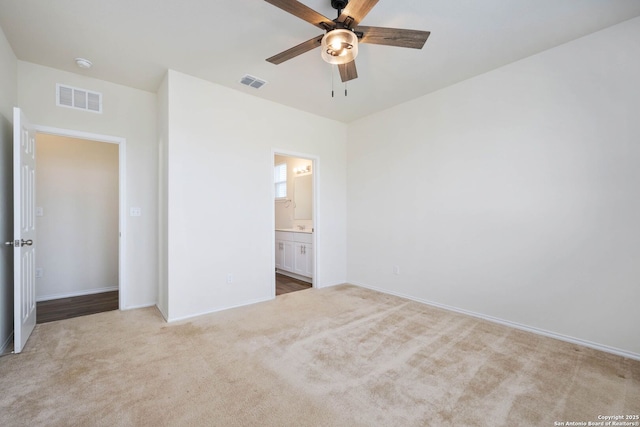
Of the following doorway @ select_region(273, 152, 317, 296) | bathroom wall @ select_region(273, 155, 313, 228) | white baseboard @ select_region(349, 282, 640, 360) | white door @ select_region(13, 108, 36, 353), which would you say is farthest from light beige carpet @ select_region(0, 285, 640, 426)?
bathroom wall @ select_region(273, 155, 313, 228)

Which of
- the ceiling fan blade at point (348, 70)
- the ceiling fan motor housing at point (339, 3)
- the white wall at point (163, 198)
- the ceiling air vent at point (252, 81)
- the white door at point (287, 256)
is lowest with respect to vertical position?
the white door at point (287, 256)

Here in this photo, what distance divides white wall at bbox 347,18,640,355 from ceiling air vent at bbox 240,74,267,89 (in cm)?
194

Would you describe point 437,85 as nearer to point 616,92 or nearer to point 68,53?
point 616,92

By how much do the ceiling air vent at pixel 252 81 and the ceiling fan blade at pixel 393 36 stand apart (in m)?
1.68

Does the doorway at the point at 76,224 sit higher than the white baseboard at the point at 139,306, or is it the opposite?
the doorway at the point at 76,224

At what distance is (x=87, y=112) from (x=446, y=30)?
3.88m

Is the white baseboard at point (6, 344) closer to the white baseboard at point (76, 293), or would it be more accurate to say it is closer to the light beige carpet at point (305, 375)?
the light beige carpet at point (305, 375)

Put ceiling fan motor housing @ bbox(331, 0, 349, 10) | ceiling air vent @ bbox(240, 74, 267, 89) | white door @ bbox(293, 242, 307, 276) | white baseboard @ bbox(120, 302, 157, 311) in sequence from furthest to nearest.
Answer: white door @ bbox(293, 242, 307, 276), white baseboard @ bbox(120, 302, 157, 311), ceiling air vent @ bbox(240, 74, 267, 89), ceiling fan motor housing @ bbox(331, 0, 349, 10)

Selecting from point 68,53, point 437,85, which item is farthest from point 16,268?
point 437,85

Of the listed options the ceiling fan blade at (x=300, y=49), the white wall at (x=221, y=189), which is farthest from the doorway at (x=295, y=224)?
the ceiling fan blade at (x=300, y=49)

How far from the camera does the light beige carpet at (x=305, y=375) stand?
1.65m

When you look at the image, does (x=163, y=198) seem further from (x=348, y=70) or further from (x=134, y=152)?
(x=348, y=70)

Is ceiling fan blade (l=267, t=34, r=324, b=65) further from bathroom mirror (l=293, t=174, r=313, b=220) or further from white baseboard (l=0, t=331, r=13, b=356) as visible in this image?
bathroom mirror (l=293, t=174, r=313, b=220)

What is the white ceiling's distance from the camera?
7.07 feet
